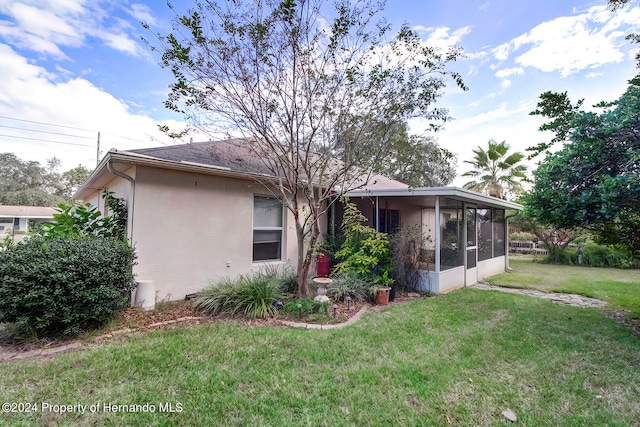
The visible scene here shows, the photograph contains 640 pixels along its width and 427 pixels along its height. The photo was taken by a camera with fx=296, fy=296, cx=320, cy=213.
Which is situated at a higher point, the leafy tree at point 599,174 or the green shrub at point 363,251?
the leafy tree at point 599,174

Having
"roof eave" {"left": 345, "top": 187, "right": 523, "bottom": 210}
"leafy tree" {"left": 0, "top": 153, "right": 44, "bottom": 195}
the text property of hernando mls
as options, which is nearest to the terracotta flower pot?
"roof eave" {"left": 345, "top": 187, "right": 523, "bottom": 210}

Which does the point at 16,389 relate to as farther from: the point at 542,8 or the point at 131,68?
the point at 542,8

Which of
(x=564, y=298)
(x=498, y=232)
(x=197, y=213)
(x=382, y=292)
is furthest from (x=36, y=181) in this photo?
(x=564, y=298)

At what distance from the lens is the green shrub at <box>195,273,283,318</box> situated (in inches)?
199

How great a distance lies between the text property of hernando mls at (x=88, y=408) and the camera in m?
2.38

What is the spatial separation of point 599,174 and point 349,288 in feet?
14.9

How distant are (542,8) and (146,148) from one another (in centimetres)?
946

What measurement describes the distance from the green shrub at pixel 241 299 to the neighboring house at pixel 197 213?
96 centimetres

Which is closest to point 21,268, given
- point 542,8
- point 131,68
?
point 131,68

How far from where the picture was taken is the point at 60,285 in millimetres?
3678

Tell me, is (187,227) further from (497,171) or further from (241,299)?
(497,171)

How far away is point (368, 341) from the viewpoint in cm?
404

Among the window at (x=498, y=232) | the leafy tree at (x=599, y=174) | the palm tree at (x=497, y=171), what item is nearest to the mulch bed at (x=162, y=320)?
the leafy tree at (x=599, y=174)

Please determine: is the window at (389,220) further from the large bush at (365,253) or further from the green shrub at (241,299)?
the green shrub at (241,299)
